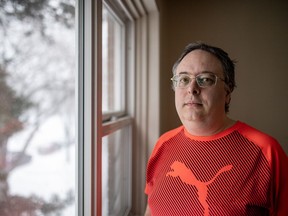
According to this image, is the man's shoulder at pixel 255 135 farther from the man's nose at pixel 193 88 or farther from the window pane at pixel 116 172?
the window pane at pixel 116 172

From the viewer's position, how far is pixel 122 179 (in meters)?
1.69

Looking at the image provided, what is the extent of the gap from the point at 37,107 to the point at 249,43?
6.08 feet

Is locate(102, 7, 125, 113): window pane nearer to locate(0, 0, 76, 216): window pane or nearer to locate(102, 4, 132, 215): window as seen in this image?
locate(102, 4, 132, 215): window

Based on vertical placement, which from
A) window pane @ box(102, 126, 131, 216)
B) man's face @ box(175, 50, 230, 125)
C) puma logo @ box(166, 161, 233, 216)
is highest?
man's face @ box(175, 50, 230, 125)

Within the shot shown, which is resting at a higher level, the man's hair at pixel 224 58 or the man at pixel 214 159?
the man's hair at pixel 224 58

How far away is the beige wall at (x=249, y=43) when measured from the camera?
196 cm

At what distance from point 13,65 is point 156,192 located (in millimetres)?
700

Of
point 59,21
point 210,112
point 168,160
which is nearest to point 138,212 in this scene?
point 168,160

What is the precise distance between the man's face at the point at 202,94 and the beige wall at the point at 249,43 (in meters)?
1.06

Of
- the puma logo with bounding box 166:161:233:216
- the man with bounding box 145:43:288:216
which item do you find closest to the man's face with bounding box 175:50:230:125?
the man with bounding box 145:43:288:216

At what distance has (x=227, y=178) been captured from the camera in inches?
31.9

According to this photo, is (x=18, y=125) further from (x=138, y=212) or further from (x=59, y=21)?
(x=138, y=212)

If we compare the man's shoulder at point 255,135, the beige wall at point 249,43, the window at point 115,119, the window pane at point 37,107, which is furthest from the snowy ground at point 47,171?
the beige wall at point 249,43

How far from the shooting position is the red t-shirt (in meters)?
0.78
